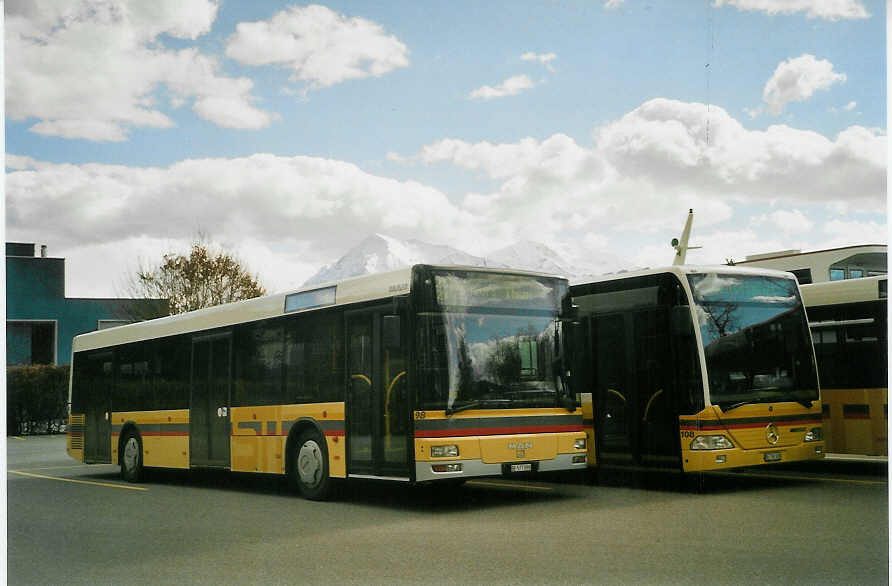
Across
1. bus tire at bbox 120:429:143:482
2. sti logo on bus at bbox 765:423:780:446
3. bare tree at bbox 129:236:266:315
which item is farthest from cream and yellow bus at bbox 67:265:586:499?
bare tree at bbox 129:236:266:315

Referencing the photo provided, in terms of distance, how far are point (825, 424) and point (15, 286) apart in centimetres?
3711

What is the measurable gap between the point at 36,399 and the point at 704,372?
31397 mm

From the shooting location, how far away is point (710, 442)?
12.4 metres

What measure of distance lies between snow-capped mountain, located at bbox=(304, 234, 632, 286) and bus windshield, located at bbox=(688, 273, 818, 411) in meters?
1.59

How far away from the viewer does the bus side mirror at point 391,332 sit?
11.8 meters

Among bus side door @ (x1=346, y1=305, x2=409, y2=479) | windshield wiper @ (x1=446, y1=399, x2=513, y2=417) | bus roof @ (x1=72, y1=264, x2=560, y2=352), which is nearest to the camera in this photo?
windshield wiper @ (x1=446, y1=399, x2=513, y2=417)

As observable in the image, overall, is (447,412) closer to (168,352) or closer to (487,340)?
(487,340)

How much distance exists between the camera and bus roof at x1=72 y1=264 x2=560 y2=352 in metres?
12.2

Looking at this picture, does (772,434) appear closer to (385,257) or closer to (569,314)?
(569,314)

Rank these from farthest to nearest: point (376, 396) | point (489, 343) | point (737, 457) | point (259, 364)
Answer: point (259, 364) → point (737, 457) → point (376, 396) → point (489, 343)

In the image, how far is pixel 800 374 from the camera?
13.3 m

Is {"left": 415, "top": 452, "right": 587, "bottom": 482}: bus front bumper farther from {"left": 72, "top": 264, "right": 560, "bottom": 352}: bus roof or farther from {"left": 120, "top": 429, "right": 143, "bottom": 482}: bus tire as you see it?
{"left": 120, "top": 429, "right": 143, "bottom": 482}: bus tire

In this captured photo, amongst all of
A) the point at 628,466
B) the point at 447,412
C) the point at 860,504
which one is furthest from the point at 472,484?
the point at 860,504

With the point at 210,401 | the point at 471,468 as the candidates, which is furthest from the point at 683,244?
the point at 471,468
